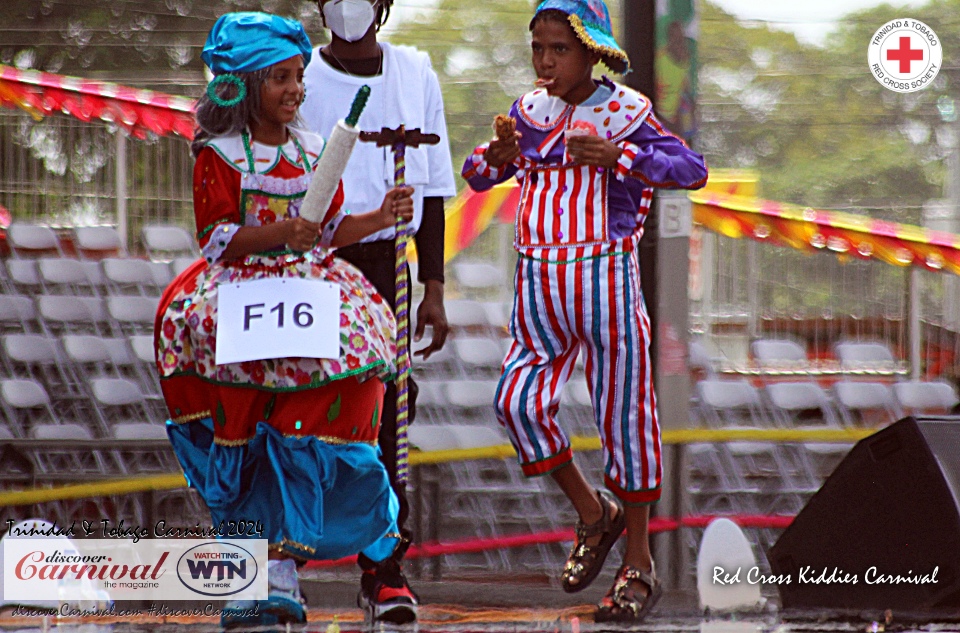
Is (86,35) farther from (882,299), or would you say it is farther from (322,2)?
(882,299)

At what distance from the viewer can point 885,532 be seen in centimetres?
371

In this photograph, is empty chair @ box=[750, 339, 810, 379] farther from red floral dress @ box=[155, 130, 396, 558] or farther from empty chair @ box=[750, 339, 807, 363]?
red floral dress @ box=[155, 130, 396, 558]

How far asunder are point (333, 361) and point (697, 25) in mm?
2019

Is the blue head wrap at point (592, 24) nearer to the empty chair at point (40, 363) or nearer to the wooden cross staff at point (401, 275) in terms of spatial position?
the wooden cross staff at point (401, 275)

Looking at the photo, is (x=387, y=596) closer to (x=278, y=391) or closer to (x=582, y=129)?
(x=278, y=391)

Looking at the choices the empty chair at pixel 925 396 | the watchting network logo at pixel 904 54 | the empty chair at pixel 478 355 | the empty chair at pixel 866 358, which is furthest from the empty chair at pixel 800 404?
the watchting network logo at pixel 904 54

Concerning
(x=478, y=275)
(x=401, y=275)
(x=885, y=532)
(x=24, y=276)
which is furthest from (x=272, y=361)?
(x=24, y=276)

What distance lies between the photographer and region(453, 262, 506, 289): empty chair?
19.7 feet

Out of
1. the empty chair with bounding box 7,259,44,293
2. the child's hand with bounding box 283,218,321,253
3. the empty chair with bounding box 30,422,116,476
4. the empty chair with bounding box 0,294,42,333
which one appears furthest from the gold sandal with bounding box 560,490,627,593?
the empty chair with bounding box 7,259,44,293

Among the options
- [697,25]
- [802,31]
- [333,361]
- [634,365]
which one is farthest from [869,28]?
[333,361]

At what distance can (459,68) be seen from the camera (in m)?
5.32

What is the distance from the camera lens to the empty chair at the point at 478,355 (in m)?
5.89

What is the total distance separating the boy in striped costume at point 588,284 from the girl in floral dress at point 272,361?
0.59 meters

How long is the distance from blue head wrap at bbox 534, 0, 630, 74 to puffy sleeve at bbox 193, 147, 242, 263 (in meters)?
1.11
